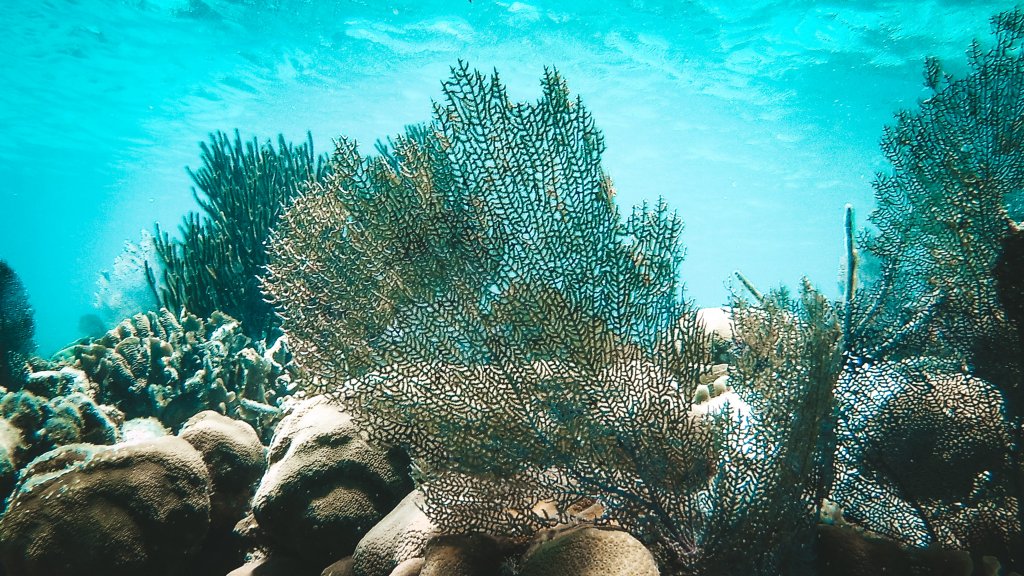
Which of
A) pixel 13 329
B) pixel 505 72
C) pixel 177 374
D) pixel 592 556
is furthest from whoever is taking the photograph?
pixel 505 72

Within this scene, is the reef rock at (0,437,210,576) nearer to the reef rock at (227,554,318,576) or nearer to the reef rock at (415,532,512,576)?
the reef rock at (227,554,318,576)

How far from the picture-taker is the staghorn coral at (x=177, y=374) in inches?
203

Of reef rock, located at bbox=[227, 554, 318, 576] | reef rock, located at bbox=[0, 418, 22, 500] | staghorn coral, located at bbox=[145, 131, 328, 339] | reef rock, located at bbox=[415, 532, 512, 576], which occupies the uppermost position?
staghorn coral, located at bbox=[145, 131, 328, 339]

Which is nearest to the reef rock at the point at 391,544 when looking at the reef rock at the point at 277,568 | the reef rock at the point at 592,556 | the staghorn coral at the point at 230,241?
the reef rock at the point at 277,568

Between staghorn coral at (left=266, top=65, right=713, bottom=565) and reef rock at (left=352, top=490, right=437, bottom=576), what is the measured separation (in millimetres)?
286

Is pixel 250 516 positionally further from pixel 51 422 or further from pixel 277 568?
pixel 51 422

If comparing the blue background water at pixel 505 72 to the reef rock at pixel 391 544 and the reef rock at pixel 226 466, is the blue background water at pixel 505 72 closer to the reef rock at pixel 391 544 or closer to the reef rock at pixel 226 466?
the reef rock at pixel 226 466

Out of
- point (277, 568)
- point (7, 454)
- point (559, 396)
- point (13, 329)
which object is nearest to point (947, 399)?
point (559, 396)

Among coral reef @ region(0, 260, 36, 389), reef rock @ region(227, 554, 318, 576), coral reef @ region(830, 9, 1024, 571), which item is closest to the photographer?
coral reef @ region(830, 9, 1024, 571)

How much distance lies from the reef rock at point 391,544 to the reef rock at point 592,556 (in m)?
0.79

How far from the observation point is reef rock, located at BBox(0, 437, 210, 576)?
107 inches

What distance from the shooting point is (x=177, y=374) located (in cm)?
539

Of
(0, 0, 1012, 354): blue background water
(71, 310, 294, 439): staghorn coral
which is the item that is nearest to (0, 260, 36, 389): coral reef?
(71, 310, 294, 439): staghorn coral

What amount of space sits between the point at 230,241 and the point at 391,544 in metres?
7.14
